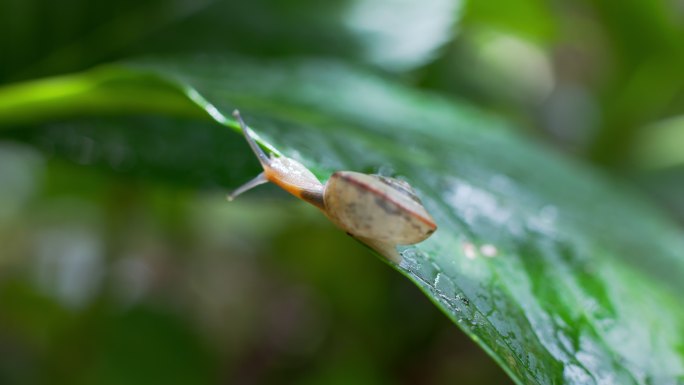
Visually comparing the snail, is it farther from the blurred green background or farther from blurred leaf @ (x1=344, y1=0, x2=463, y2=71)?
blurred leaf @ (x1=344, y1=0, x2=463, y2=71)

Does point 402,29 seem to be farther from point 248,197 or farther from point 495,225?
point 495,225

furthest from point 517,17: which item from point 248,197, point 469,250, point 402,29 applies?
point 469,250

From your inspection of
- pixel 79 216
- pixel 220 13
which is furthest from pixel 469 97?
pixel 79 216

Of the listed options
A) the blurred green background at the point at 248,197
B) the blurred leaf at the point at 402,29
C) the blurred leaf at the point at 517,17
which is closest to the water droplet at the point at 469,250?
the blurred green background at the point at 248,197

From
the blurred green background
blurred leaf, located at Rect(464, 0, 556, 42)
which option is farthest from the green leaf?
blurred leaf, located at Rect(464, 0, 556, 42)

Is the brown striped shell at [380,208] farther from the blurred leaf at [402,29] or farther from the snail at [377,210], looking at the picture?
the blurred leaf at [402,29]

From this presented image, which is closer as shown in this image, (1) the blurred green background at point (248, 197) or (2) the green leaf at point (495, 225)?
(2) the green leaf at point (495, 225)

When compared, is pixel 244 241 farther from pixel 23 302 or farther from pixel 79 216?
pixel 23 302
